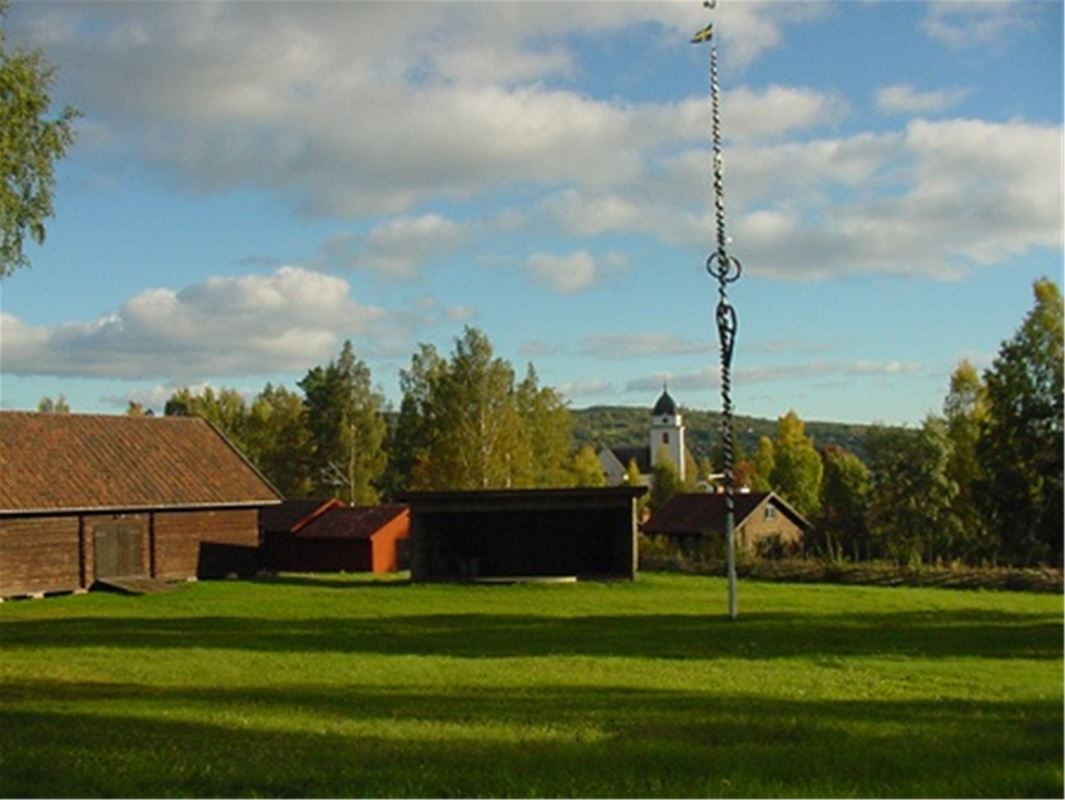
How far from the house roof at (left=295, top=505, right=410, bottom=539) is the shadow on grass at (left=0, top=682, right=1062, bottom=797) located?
Answer: 33898 mm

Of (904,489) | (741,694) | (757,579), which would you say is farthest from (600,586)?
(904,489)

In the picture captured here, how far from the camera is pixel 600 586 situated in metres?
35.2

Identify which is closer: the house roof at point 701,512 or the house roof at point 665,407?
the house roof at point 701,512

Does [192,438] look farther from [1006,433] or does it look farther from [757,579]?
[1006,433]

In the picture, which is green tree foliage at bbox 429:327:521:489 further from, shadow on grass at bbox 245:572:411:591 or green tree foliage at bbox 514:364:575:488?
shadow on grass at bbox 245:572:411:591

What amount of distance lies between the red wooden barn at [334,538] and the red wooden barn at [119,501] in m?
5.19

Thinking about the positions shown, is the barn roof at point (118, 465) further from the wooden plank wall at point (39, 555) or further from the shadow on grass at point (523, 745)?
the shadow on grass at point (523, 745)

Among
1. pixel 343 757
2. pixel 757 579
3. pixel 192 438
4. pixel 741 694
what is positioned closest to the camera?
pixel 343 757

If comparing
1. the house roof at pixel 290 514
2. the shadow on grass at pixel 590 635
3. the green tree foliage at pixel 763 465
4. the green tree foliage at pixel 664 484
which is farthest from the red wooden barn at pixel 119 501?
the green tree foliage at pixel 664 484

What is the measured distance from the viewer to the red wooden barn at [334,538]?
4834 cm

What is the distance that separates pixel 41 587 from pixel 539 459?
101ft

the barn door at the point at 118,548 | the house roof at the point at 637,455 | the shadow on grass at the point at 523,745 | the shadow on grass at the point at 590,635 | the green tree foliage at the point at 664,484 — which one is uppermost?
the house roof at the point at 637,455

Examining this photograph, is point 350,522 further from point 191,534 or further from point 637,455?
point 637,455

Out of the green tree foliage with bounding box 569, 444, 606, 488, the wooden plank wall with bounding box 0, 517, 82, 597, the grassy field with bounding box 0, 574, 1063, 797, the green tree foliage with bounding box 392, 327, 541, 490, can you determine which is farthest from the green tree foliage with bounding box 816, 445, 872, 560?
the wooden plank wall with bounding box 0, 517, 82, 597
